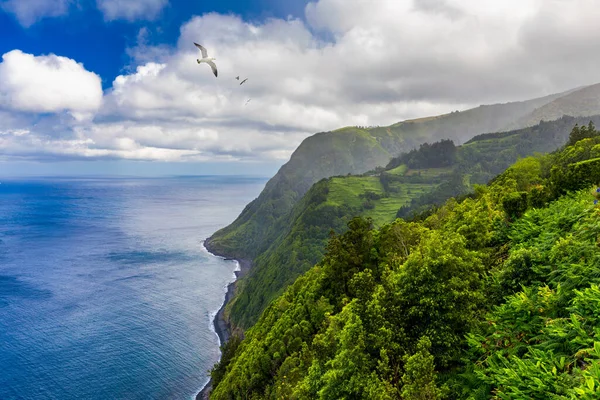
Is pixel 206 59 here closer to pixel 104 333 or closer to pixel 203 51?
pixel 203 51

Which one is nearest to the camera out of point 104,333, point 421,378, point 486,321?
point 421,378

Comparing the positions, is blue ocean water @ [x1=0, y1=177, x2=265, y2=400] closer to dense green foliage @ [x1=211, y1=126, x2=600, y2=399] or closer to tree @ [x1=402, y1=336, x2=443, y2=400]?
dense green foliage @ [x1=211, y1=126, x2=600, y2=399]

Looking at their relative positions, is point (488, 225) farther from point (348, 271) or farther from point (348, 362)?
point (348, 362)

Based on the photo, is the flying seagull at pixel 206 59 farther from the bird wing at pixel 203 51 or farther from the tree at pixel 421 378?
the tree at pixel 421 378

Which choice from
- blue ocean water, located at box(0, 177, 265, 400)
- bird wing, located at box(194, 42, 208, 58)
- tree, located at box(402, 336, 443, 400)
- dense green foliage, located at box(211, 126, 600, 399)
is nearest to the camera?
dense green foliage, located at box(211, 126, 600, 399)

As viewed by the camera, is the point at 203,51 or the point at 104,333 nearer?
the point at 203,51

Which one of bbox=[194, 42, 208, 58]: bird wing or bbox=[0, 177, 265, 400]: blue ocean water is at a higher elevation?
bbox=[194, 42, 208, 58]: bird wing

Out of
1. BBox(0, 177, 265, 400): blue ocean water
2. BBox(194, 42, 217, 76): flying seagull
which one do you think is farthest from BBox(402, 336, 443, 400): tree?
BBox(0, 177, 265, 400): blue ocean water

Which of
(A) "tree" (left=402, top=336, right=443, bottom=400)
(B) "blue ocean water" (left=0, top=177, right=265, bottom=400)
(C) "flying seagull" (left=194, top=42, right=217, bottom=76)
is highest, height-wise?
(C) "flying seagull" (left=194, top=42, right=217, bottom=76)

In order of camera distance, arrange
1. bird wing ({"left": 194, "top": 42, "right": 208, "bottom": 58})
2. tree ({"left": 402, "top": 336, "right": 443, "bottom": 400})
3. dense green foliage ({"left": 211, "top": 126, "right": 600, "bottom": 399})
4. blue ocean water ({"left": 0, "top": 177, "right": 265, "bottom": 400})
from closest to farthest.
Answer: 1. dense green foliage ({"left": 211, "top": 126, "right": 600, "bottom": 399})
2. tree ({"left": 402, "top": 336, "right": 443, "bottom": 400})
3. bird wing ({"left": 194, "top": 42, "right": 208, "bottom": 58})
4. blue ocean water ({"left": 0, "top": 177, "right": 265, "bottom": 400})

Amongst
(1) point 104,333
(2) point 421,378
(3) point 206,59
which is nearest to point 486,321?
(2) point 421,378

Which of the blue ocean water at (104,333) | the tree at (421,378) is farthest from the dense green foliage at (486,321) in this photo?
the blue ocean water at (104,333)
